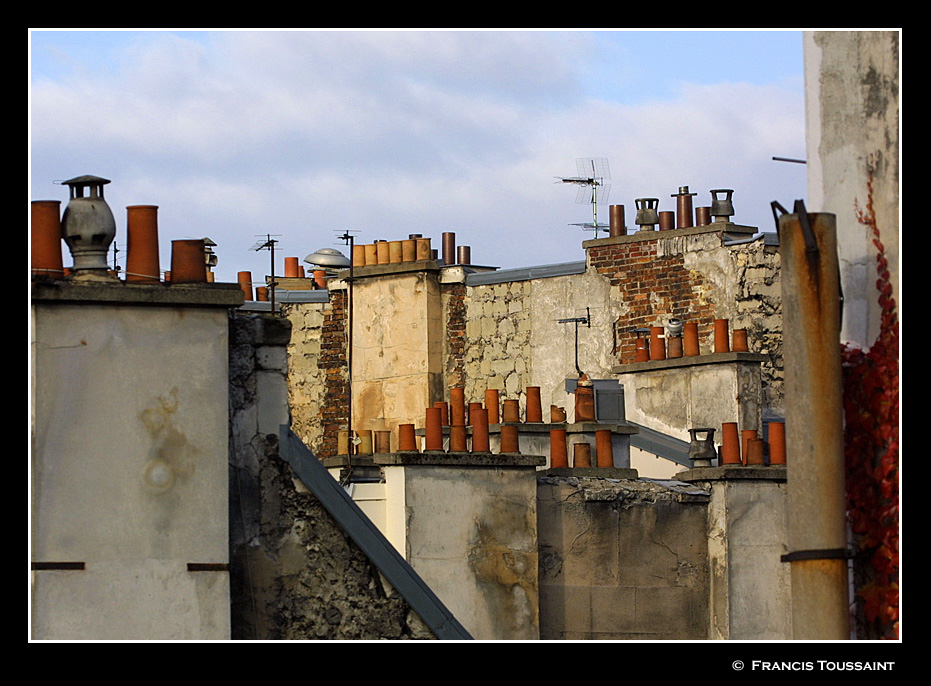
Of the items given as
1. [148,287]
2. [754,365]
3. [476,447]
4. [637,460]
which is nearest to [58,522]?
[148,287]

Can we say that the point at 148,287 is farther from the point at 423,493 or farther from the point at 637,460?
the point at 637,460

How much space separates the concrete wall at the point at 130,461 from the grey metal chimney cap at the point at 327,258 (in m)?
24.0

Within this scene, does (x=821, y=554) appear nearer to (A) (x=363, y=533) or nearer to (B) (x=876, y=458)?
(B) (x=876, y=458)

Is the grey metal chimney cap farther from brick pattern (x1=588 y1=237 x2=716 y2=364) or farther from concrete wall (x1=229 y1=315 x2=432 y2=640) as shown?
concrete wall (x1=229 y1=315 x2=432 y2=640)

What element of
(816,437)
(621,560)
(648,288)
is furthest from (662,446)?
(816,437)

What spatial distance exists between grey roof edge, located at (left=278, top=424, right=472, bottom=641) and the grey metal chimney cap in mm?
23196

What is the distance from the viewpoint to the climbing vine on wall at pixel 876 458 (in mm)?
7789

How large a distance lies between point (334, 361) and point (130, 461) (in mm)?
21360

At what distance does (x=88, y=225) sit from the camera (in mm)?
9008

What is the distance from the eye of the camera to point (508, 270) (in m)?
29.4

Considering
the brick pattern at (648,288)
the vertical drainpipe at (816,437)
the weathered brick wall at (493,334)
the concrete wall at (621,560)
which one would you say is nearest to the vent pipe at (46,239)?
the vertical drainpipe at (816,437)

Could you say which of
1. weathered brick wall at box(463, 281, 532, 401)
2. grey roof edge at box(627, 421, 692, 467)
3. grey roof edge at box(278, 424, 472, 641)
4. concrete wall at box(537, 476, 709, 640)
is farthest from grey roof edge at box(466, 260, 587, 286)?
grey roof edge at box(278, 424, 472, 641)

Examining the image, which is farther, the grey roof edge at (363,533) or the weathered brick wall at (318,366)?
the weathered brick wall at (318,366)

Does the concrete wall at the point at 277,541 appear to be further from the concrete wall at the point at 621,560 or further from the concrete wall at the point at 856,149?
the concrete wall at the point at 621,560
